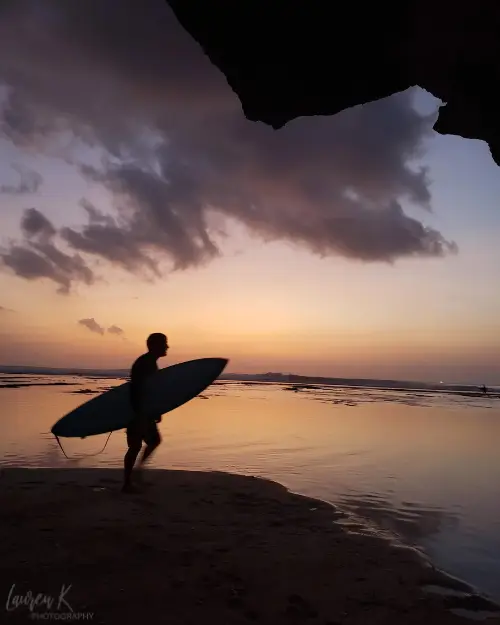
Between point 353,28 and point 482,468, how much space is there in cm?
736

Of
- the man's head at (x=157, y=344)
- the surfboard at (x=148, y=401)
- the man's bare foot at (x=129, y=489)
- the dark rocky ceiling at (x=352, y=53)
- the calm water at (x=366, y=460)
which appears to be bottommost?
the calm water at (x=366, y=460)

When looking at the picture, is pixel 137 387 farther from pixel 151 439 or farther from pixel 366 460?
pixel 366 460

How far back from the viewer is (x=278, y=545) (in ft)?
14.1

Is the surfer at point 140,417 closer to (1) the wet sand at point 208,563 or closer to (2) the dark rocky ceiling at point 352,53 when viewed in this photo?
(1) the wet sand at point 208,563

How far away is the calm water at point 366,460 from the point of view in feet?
16.7

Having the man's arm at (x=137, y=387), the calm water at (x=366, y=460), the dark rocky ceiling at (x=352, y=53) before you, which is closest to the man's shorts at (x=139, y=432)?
the man's arm at (x=137, y=387)

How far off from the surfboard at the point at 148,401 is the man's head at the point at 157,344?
0.51m

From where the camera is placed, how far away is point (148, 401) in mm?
6816

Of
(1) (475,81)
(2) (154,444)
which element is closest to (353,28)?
(1) (475,81)

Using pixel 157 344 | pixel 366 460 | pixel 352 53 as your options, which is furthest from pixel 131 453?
pixel 352 53

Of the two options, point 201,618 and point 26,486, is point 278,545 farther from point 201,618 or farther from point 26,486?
point 26,486

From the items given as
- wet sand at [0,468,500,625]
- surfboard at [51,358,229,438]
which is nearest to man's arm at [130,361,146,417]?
surfboard at [51,358,229,438]

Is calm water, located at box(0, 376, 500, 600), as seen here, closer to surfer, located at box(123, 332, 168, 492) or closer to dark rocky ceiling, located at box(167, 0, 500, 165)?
surfer, located at box(123, 332, 168, 492)

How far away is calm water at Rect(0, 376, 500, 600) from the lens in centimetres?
508
